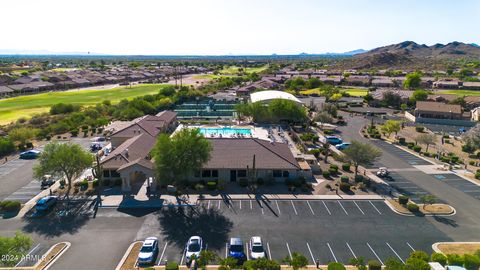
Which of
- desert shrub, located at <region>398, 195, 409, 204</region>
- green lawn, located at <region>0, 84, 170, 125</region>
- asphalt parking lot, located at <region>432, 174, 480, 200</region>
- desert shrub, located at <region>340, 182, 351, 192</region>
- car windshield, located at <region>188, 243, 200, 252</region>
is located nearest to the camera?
car windshield, located at <region>188, 243, 200, 252</region>

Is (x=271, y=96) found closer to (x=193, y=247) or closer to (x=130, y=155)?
(x=130, y=155)

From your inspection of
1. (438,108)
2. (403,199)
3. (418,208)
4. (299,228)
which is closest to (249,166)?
(299,228)

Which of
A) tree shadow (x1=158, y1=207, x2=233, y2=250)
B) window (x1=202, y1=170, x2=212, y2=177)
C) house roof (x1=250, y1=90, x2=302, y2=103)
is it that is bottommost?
tree shadow (x1=158, y1=207, x2=233, y2=250)

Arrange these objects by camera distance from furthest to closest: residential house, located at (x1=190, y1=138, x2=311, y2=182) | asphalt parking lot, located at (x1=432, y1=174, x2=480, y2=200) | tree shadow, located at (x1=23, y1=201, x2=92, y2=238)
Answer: residential house, located at (x1=190, y1=138, x2=311, y2=182)
asphalt parking lot, located at (x1=432, y1=174, x2=480, y2=200)
tree shadow, located at (x1=23, y1=201, x2=92, y2=238)

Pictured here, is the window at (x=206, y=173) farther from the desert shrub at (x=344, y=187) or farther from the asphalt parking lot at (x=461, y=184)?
the asphalt parking lot at (x=461, y=184)

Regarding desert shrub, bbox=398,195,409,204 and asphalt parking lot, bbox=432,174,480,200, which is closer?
desert shrub, bbox=398,195,409,204

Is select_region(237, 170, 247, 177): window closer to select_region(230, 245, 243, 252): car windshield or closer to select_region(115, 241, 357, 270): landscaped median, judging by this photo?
select_region(230, 245, 243, 252): car windshield

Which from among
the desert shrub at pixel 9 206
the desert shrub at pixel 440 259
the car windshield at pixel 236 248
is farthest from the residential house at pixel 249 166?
the desert shrub at pixel 9 206

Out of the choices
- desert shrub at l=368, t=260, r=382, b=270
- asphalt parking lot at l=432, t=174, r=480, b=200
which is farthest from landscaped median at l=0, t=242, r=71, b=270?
asphalt parking lot at l=432, t=174, r=480, b=200
